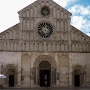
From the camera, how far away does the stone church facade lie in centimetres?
3734

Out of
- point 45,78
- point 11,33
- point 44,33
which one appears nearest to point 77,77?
point 45,78

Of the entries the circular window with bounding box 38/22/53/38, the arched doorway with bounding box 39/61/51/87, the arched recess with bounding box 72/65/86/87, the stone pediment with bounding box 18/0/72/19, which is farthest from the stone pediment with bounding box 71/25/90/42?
the arched doorway with bounding box 39/61/51/87

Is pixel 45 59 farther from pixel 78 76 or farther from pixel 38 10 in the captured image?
pixel 38 10

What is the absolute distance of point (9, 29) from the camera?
37781 millimetres

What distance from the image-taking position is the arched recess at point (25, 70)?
37066 mm

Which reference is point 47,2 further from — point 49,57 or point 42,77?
point 42,77

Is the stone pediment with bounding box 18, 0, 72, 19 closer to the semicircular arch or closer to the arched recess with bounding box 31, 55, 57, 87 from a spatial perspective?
the semicircular arch

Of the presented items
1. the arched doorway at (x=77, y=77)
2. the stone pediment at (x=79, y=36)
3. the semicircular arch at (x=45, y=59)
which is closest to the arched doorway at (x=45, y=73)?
the semicircular arch at (x=45, y=59)

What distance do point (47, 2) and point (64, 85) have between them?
1247 centimetres

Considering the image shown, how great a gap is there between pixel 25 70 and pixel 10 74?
222cm

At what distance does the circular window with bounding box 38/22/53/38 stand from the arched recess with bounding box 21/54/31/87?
3911 millimetres

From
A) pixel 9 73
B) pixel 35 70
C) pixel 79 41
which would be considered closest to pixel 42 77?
pixel 35 70

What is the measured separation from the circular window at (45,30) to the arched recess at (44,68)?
10.6ft

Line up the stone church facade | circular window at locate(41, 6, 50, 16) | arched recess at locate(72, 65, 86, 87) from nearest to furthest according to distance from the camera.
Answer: the stone church facade → arched recess at locate(72, 65, 86, 87) → circular window at locate(41, 6, 50, 16)
